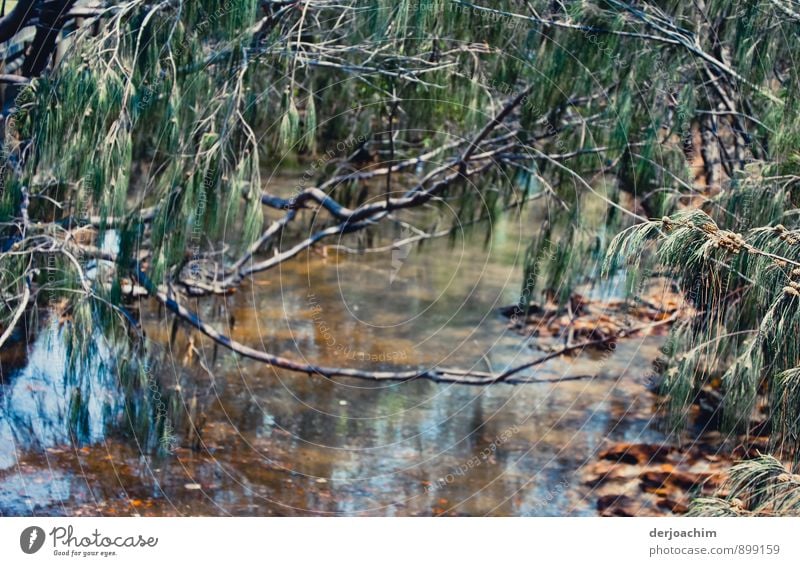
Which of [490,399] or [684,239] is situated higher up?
[684,239]

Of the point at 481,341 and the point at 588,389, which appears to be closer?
the point at 588,389

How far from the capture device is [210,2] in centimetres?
271
